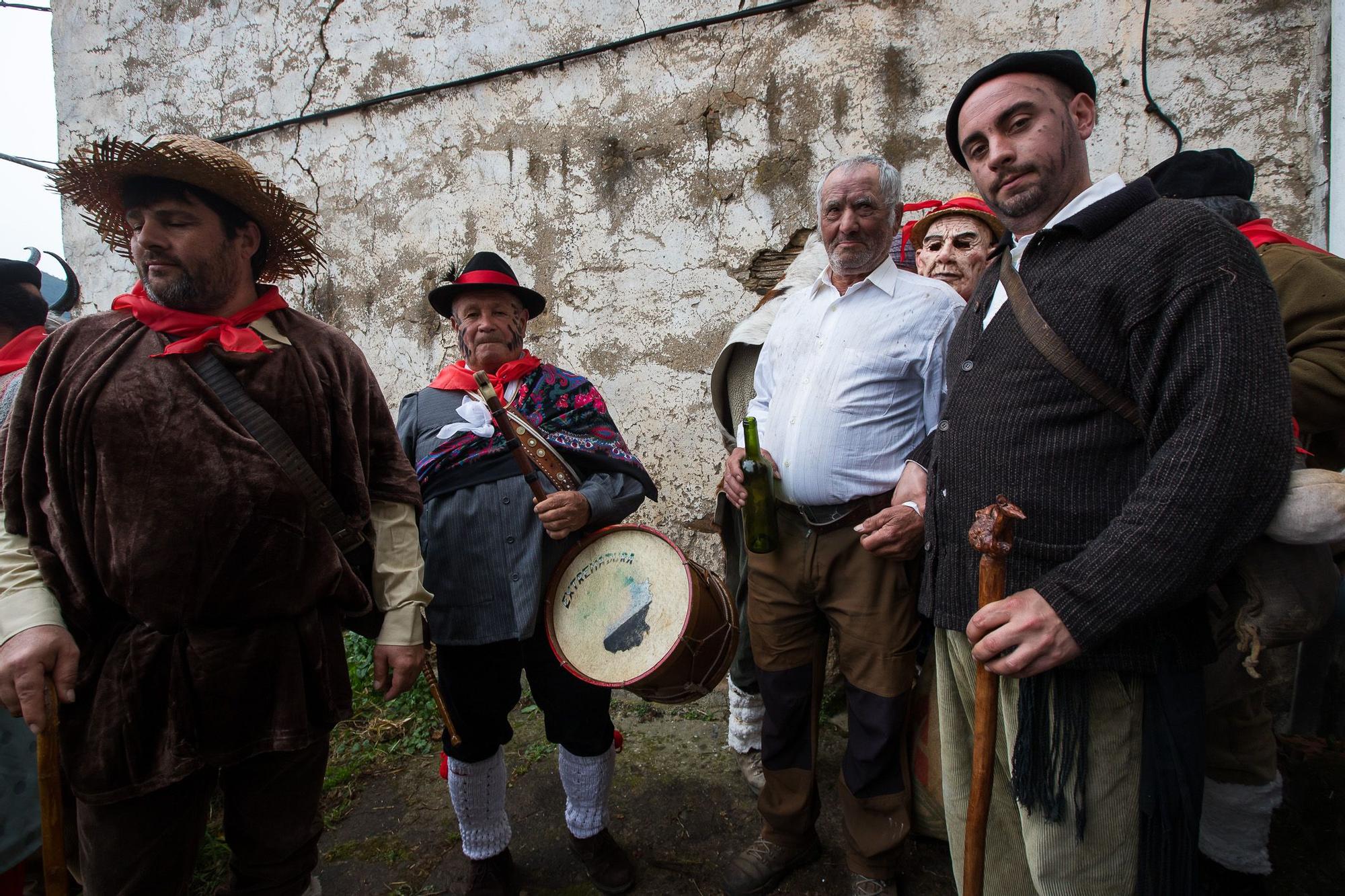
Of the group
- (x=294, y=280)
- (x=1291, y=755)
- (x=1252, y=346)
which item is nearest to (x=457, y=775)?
(x=1252, y=346)

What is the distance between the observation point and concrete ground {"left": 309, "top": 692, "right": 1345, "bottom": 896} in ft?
8.46

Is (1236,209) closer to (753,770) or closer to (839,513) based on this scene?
(839,513)

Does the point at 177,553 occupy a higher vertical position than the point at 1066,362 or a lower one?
lower

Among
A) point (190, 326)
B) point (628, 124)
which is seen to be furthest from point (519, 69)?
point (190, 326)

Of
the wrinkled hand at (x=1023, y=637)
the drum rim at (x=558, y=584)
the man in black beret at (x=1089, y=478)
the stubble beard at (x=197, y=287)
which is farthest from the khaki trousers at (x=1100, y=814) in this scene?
the stubble beard at (x=197, y=287)

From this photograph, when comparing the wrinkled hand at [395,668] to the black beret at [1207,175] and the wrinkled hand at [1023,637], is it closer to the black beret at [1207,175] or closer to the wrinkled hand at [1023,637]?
the wrinkled hand at [1023,637]

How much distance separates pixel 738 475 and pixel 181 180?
6.03ft

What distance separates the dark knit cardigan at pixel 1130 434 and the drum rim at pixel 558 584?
0.82m

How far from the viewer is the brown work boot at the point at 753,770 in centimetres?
313

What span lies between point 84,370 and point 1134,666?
2.45 metres

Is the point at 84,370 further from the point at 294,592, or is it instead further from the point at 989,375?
the point at 989,375

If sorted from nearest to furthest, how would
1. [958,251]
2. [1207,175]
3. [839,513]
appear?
[1207,175], [839,513], [958,251]

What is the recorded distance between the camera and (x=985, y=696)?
1510 mm

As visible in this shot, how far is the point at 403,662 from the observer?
2.06 m
